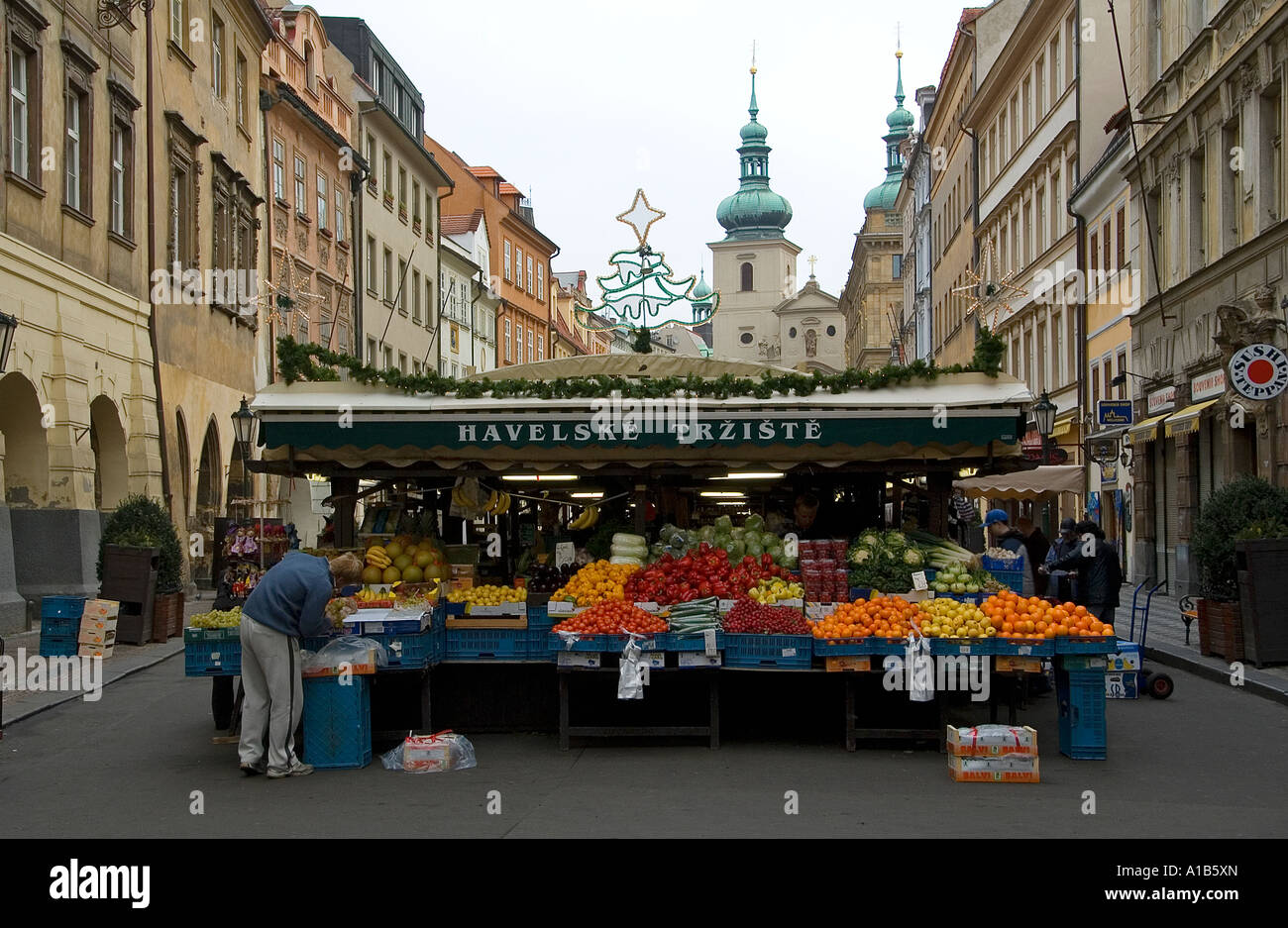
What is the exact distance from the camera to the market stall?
11016 mm

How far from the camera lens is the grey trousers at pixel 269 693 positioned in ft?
33.6

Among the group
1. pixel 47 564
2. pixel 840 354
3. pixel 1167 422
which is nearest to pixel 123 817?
pixel 47 564

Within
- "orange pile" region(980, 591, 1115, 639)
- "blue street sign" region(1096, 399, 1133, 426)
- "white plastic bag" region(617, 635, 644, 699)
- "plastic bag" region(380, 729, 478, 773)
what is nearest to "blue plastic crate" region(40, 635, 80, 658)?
"plastic bag" region(380, 729, 478, 773)

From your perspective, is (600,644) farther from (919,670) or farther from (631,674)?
(919,670)

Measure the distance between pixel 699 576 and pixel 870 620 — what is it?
1.39 meters

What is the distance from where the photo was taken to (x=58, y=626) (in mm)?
16328

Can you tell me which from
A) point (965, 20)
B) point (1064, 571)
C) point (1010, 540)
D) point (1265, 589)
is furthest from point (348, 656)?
point (965, 20)

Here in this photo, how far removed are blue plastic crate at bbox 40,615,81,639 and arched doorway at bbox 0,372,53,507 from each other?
16.8 ft

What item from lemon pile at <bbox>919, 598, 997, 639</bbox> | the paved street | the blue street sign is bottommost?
the paved street

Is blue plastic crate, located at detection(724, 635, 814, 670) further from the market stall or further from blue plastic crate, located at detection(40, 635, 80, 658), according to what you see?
blue plastic crate, located at detection(40, 635, 80, 658)

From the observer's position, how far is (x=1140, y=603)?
89.6 ft

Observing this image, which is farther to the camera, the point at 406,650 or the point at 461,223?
the point at 461,223

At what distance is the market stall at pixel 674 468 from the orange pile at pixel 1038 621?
124 mm

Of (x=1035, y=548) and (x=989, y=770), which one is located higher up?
(x=1035, y=548)
